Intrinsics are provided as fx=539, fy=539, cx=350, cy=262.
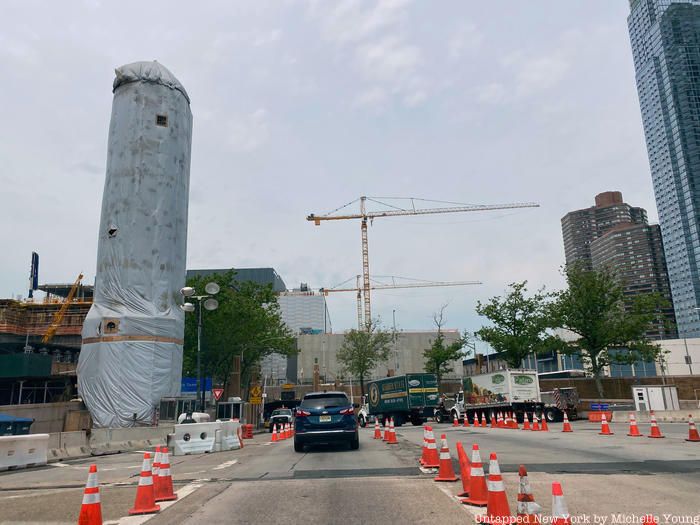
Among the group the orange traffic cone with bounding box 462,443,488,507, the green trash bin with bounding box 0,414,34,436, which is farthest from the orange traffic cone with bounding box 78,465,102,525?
the green trash bin with bounding box 0,414,34,436

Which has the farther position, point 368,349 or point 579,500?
point 368,349

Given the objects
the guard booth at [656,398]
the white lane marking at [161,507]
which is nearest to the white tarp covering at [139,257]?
the white lane marking at [161,507]

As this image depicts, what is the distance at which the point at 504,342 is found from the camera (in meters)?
51.5

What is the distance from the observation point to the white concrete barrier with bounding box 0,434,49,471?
1698 centimetres

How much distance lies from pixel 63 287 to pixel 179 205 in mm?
64056

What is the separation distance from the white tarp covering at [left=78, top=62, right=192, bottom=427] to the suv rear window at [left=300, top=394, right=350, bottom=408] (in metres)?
24.1

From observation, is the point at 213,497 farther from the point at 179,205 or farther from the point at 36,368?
the point at 36,368

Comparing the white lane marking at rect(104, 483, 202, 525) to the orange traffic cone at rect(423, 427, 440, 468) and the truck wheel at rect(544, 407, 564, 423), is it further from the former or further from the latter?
Answer: the truck wheel at rect(544, 407, 564, 423)

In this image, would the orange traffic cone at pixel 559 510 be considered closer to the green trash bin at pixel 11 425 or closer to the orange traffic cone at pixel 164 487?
the orange traffic cone at pixel 164 487

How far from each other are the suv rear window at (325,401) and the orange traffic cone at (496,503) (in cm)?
1007

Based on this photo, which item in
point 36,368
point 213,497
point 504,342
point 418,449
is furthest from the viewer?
point 504,342

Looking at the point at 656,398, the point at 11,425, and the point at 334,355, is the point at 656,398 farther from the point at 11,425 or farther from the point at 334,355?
the point at 334,355

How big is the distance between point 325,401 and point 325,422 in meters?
0.61

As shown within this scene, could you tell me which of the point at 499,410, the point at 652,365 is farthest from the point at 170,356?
the point at 652,365
